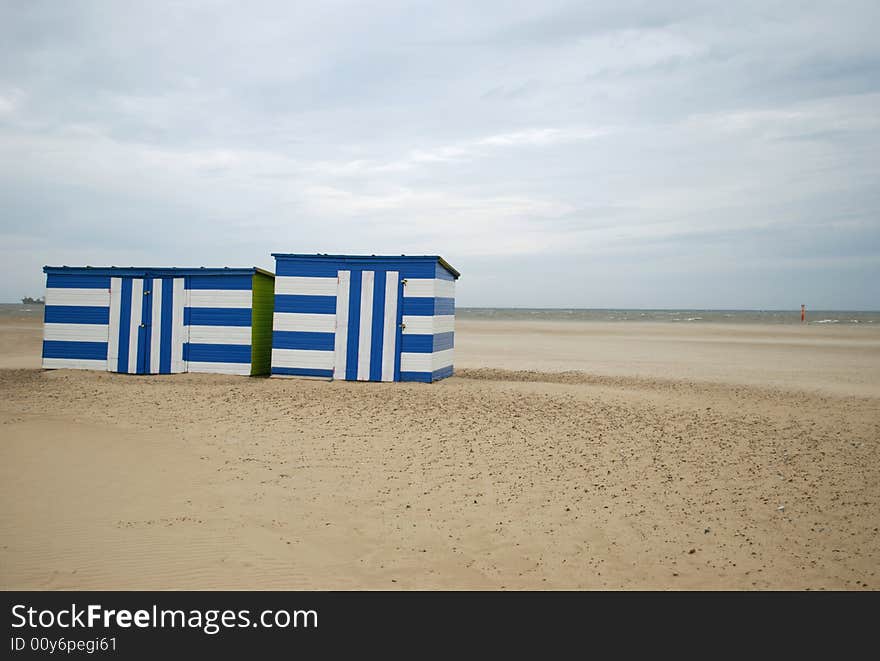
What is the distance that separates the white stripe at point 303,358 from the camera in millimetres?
15078

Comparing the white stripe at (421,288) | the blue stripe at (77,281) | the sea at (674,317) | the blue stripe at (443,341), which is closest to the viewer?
the white stripe at (421,288)

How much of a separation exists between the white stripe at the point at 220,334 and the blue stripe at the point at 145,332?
996mm

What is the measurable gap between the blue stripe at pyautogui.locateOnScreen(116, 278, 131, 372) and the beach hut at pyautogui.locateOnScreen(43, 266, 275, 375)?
2 centimetres

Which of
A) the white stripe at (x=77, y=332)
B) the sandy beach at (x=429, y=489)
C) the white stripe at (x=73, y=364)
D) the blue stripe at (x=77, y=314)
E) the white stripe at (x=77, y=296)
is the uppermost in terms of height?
the white stripe at (x=77, y=296)

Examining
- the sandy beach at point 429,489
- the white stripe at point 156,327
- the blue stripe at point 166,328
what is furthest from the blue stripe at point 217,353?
the sandy beach at point 429,489

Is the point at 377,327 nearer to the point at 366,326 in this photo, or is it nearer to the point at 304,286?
the point at 366,326

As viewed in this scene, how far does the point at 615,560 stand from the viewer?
5.61m

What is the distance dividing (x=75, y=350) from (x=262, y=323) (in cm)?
421

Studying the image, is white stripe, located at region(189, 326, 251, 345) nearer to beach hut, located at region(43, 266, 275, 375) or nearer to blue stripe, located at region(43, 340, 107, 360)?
beach hut, located at region(43, 266, 275, 375)

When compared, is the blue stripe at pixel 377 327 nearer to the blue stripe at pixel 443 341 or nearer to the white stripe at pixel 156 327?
the blue stripe at pixel 443 341
